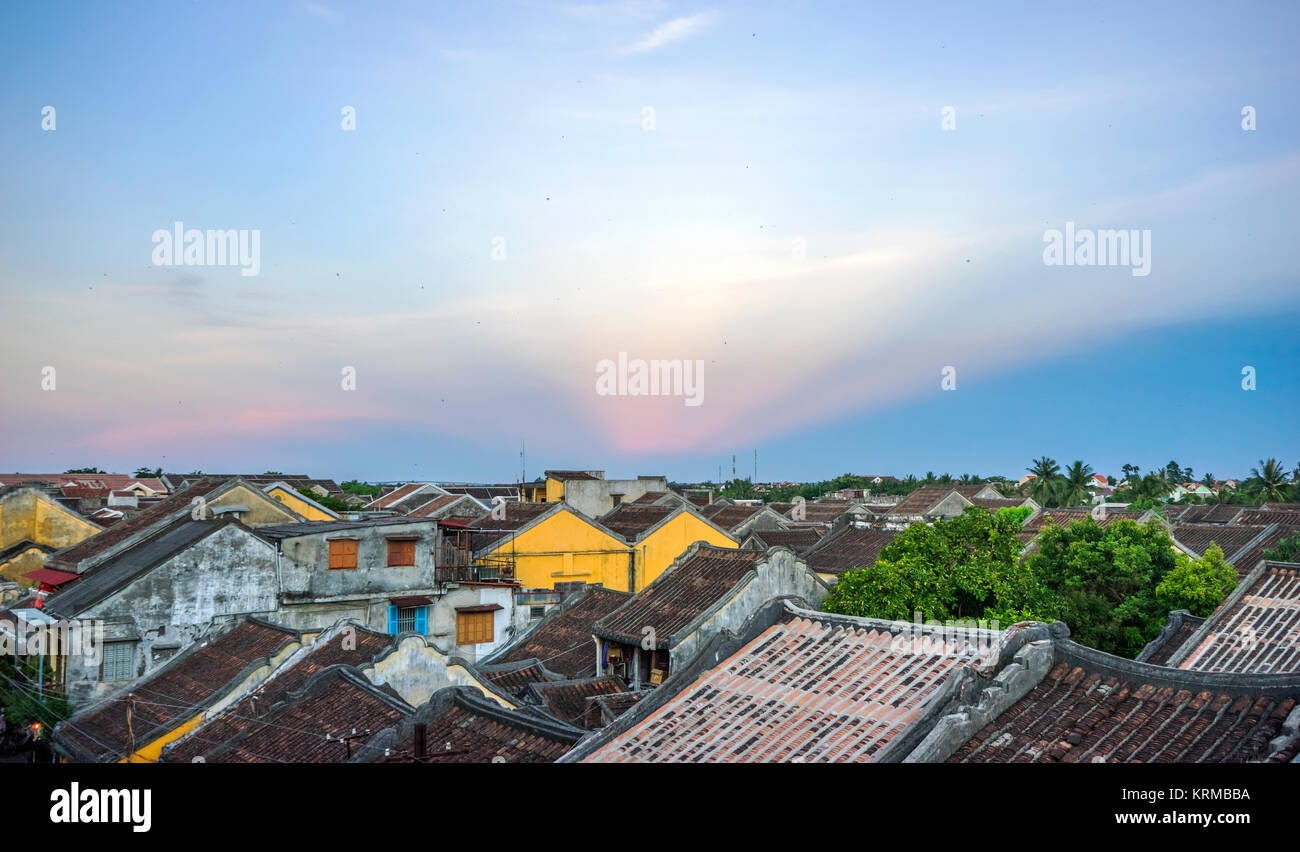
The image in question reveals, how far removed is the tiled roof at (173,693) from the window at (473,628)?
25.8 feet

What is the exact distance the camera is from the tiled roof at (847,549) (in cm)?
4203

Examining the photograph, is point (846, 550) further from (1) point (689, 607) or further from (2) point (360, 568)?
(2) point (360, 568)

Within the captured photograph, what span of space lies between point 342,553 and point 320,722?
11903 mm

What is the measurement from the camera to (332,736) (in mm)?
15828

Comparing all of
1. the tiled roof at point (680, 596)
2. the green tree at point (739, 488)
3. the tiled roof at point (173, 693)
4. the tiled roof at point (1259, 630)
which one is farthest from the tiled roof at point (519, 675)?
the green tree at point (739, 488)

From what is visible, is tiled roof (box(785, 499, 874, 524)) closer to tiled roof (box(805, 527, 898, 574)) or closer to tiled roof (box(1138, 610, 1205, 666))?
tiled roof (box(805, 527, 898, 574))

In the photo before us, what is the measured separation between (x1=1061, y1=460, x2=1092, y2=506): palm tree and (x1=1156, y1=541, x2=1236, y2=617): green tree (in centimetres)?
6149

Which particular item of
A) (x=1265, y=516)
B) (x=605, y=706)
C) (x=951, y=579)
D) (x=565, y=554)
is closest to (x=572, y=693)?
(x=605, y=706)

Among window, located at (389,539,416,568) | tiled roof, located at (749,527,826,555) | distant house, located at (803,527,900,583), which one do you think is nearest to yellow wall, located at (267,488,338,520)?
window, located at (389,539,416,568)

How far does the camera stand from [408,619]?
29375 millimetres

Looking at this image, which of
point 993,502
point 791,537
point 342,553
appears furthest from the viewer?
point 993,502
